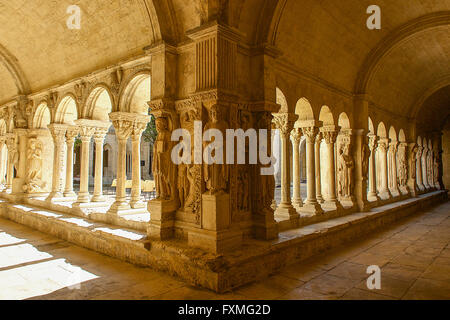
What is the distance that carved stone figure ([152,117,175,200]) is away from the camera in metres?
4.27

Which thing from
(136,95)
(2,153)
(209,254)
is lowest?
(209,254)

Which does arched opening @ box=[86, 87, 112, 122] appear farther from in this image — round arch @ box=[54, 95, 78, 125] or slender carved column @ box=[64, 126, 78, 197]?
slender carved column @ box=[64, 126, 78, 197]

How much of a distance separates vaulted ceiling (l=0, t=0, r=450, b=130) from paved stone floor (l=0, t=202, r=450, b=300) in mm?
3422

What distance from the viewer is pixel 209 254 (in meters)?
3.57

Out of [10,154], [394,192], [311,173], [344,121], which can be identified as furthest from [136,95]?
[394,192]

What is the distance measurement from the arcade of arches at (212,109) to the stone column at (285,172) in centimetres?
3

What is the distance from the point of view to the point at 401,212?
867 centimetres

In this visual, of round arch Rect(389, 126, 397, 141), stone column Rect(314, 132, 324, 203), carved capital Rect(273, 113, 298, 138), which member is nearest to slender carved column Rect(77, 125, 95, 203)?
carved capital Rect(273, 113, 298, 138)

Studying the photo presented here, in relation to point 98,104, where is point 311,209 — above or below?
below

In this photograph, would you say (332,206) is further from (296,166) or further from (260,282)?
(260,282)

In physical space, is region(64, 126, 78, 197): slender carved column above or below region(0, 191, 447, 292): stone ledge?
above

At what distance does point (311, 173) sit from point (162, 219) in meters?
3.50

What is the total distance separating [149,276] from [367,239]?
14.5 ft

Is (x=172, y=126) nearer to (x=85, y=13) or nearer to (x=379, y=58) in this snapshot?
(x=85, y=13)
